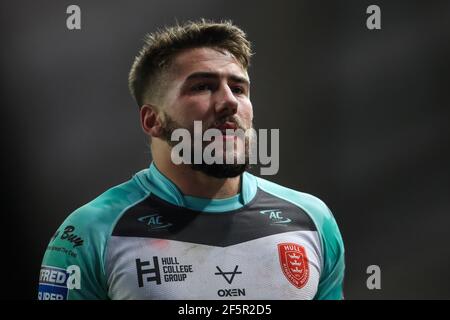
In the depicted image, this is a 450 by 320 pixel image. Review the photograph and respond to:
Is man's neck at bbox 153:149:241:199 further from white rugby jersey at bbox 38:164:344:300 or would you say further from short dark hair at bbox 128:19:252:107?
short dark hair at bbox 128:19:252:107

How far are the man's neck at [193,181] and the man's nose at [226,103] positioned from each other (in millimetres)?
285

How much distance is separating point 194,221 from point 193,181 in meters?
0.18

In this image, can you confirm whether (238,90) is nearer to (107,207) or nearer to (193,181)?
(193,181)

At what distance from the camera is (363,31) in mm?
2869

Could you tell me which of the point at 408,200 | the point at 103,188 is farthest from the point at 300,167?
the point at 103,188

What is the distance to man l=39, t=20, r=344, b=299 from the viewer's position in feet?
7.60

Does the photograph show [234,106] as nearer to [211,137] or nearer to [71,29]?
[211,137]

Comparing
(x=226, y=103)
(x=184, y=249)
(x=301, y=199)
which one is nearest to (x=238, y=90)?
(x=226, y=103)

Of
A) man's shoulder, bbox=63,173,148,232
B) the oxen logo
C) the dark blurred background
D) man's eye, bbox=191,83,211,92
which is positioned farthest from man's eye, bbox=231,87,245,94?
the oxen logo

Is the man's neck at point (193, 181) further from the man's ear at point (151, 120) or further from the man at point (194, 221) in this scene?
the man's ear at point (151, 120)

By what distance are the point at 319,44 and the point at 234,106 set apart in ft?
2.34

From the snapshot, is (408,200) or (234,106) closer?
(234,106)

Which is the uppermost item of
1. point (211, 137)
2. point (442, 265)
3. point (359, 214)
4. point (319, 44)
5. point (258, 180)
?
point (319, 44)

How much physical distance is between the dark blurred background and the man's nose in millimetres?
410
